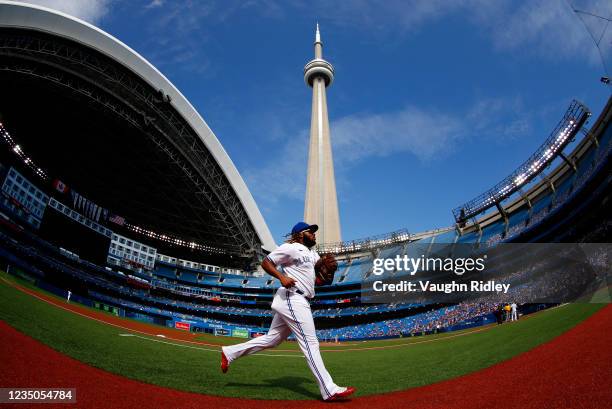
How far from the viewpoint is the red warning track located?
11.0ft

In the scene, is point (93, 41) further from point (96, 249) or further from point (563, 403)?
point (563, 403)

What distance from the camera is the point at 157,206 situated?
48000 millimetres

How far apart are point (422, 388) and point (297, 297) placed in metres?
2.25

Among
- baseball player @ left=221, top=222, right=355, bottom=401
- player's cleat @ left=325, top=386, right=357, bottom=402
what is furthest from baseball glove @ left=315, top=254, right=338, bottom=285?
player's cleat @ left=325, top=386, right=357, bottom=402

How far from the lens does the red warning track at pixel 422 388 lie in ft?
11.0

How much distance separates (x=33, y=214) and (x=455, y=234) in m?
46.3

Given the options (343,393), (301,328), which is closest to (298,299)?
(301,328)

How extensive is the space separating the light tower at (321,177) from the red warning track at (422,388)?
207ft

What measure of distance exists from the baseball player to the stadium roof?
30286mm

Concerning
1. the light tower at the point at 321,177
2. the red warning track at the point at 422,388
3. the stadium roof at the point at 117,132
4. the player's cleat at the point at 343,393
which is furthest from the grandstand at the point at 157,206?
the player's cleat at the point at 343,393

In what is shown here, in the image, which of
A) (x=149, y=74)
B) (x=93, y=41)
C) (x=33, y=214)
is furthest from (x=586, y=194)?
(x=33, y=214)

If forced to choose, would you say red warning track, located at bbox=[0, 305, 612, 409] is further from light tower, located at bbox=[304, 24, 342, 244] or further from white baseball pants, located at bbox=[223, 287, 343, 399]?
light tower, located at bbox=[304, 24, 342, 244]

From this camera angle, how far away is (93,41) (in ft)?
92.3

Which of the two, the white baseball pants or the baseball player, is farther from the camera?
the baseball player
